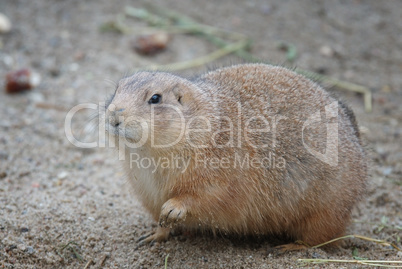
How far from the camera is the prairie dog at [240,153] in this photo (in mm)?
3645

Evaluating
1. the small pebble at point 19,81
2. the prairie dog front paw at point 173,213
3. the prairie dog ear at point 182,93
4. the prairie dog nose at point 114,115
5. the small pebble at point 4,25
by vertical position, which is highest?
the small pebble at point 4,25

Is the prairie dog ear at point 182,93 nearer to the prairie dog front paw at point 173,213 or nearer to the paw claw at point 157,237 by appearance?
the prairie dog front paw at point 173,213

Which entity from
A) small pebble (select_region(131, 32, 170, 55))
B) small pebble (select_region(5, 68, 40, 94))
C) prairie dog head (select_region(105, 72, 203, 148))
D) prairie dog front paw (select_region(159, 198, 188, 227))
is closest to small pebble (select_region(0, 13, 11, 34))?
small pebble (select_region(5, 68, 40, 94))

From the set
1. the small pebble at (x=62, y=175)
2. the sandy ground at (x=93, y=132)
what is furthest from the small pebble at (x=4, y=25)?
the small pebble at (x=62, y=175)

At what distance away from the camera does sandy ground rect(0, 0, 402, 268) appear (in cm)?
401

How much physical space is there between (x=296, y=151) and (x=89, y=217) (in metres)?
2.14

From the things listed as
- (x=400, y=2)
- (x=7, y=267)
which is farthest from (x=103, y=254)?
(x=400, y=2)

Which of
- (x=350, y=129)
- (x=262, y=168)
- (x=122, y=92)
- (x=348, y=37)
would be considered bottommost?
(x=262, y=168)

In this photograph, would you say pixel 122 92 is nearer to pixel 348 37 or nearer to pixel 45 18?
pixel 45 18

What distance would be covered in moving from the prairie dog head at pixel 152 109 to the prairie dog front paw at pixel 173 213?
501 mm

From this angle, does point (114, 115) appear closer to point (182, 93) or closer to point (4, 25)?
point (182, 93)

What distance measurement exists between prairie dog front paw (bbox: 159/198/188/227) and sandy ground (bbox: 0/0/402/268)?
482 mm

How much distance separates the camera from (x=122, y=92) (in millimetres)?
3797

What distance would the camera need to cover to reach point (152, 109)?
361 cm
